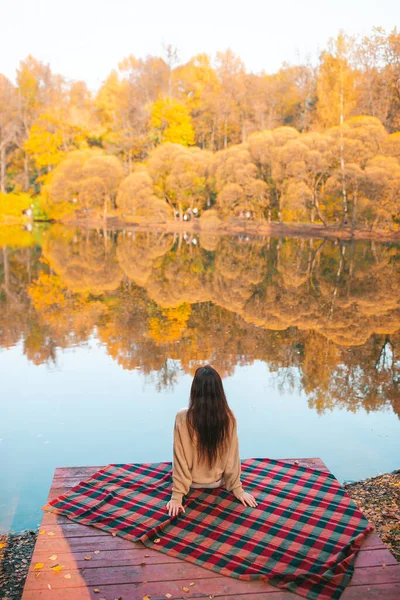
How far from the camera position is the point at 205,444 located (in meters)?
3.33

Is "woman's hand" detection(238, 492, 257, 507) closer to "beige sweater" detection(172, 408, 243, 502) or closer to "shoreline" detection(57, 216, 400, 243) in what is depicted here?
"beige sweater" detection(172, 408, 243, 502)

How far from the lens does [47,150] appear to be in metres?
45.6

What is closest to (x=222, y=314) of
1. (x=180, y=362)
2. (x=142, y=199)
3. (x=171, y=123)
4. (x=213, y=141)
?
(x=180, y=362)

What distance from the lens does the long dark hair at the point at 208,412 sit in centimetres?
326

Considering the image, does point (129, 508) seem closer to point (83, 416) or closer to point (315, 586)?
point (315, 586)

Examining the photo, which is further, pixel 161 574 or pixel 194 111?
pixel 194 111

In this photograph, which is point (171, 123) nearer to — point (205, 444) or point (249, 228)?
point (249, 228)

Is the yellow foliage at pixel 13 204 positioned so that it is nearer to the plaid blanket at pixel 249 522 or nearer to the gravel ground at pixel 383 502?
the gravel ground at pixel 383 502

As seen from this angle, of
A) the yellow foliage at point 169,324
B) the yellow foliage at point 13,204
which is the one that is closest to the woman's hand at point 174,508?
the yellow foliage at point 169,324

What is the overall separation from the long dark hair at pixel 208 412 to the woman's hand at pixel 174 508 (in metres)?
0.33

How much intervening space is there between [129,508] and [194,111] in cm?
5201

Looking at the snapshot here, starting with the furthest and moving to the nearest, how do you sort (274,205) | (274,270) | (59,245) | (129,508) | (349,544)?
(274,205)
(59,245)
(274,270)
(129,508)
(349,544)

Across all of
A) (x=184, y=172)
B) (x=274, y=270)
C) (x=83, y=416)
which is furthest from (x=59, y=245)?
(x=83, y=416)

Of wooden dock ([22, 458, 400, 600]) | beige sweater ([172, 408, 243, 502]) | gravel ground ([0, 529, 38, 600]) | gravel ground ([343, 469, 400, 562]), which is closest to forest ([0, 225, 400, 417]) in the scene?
gravel ground ([343, 469, 400, 562])
